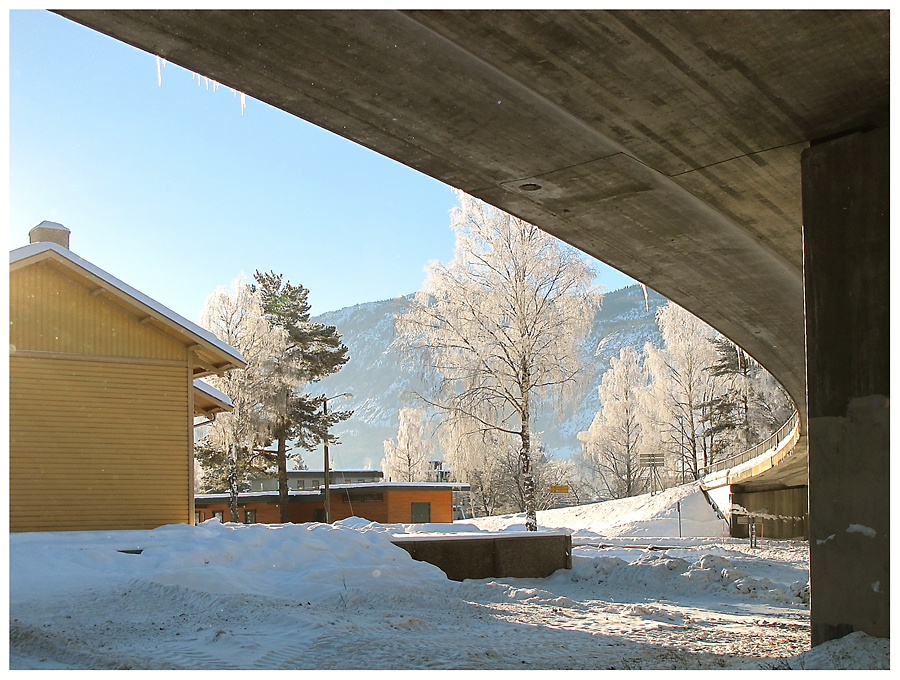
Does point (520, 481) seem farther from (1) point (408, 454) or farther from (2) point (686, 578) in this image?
(2) point (686, 578)

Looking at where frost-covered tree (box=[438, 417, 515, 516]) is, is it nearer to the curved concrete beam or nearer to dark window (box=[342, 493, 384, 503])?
dark window (box=[342, 493, 384, 503])

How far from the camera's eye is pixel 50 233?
55.5 feet

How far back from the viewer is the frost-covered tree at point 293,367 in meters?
32.4

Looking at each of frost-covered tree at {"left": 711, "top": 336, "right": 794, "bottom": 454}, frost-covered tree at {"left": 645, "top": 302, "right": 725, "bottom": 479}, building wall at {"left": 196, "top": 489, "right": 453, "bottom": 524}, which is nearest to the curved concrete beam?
building wall at {"left": 196, "top": 489, "right": 453, "bottom": 524}

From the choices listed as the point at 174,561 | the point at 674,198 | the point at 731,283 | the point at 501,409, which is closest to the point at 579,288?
the point at 501,409

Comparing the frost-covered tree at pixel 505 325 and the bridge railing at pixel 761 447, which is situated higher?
the frost-covered tree at pixel 505 325

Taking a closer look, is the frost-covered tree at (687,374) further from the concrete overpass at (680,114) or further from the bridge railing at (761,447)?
the concrete overpass at (680,114)

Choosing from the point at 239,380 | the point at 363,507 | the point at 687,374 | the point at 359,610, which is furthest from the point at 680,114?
the point at 687,374

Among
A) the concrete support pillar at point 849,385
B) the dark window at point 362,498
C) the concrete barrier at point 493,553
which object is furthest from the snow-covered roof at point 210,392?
the dark window at point 362,498

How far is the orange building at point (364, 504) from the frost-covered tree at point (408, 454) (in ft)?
68.5

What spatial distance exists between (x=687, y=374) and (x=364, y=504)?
19.0 metres

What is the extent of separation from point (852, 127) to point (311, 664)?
7.07m

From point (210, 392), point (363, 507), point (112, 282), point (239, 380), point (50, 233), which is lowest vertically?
point (363, 507)

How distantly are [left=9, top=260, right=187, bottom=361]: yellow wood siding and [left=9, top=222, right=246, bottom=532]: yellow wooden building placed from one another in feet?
0.06
